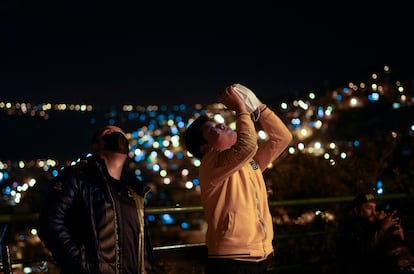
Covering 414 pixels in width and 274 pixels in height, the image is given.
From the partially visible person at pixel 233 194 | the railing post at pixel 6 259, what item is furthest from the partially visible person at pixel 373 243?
the railing post at pixel 6 259

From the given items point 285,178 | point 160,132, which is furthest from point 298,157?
point 160,132

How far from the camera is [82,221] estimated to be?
8.44 ft

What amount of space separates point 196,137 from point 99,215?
0.83 m

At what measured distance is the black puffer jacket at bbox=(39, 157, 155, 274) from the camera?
2.46m

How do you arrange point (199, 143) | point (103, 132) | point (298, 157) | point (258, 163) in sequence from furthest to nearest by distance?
1. point (298, 157)
2. point (258, 163)
3. point (199, 143)
4. point (103, 132)

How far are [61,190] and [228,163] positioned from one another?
2.88 ft

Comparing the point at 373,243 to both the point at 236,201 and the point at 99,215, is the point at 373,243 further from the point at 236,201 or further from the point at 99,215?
the point at 99,215

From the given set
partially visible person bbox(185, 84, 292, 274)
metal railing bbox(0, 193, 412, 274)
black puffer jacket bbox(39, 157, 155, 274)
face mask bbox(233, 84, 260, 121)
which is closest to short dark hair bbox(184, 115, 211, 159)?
partially visible person bbox(185, 84, 292, 274)

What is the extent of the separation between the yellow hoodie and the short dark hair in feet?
0.39

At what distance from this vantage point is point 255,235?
2895 millimetres

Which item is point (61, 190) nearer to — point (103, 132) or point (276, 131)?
point (103, 132)

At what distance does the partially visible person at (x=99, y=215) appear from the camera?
2473 mm

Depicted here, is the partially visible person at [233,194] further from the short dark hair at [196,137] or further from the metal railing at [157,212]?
the metal railing at [157,212]

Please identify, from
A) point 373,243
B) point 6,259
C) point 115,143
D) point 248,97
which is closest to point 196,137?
point 248,97
